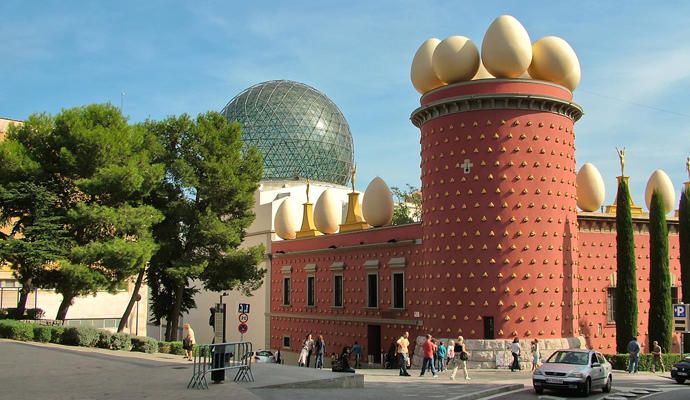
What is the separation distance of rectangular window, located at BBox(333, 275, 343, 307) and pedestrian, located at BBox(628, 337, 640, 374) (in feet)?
52.3

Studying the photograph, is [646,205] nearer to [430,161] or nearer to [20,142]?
[430,161]

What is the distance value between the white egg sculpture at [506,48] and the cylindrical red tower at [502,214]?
562mm

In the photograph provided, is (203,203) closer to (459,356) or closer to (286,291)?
(286,291)

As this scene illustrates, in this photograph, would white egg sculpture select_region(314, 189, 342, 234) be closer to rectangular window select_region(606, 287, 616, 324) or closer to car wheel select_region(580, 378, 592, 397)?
rectangular window select_region(606, 287, 616, 324)

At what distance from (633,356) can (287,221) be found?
24126 mm

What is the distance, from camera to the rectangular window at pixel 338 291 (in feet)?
130

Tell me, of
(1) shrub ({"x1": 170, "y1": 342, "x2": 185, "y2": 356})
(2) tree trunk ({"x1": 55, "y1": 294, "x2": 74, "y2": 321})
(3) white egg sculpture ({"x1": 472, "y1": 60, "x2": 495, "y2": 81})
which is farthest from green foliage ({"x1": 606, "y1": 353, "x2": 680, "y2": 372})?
(2) tree trunk ({"x1": 55, "y1": 294, "x2": 74, "y2": 321})

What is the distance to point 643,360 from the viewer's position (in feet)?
97.0

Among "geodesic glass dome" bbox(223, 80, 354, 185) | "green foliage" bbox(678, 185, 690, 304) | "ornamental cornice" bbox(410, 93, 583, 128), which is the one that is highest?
"geodesic glass dome" bbox(223, 80, 354, 185)

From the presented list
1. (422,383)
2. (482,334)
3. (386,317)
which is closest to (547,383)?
(422,383)

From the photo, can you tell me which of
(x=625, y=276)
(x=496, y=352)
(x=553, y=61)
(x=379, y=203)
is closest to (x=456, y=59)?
(x=553, y=61)

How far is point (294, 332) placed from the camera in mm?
43844

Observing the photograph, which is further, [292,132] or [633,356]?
[292,132]

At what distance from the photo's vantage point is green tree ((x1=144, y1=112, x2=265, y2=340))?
3403 cm
